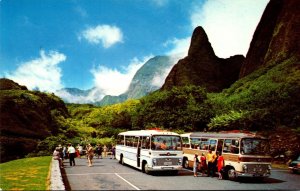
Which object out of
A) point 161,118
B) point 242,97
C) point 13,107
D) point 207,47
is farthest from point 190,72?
point 13,107

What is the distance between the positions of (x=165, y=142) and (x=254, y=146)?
552 centimetres

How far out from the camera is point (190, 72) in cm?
11588

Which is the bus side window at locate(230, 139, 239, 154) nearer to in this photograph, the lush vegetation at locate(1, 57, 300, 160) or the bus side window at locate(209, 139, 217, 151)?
the bus side window at locate(209, 139, 217, 151)

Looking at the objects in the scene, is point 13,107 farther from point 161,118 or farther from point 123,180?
point 123,180

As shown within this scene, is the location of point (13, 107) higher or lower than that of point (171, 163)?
higher

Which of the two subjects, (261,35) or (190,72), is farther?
(190,72)

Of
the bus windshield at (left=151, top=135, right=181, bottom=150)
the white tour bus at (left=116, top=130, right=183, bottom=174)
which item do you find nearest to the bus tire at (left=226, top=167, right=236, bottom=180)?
the white tour bus at (left=116, top=130, right=183, bottom=174)

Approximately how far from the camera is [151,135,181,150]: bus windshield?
2306cm

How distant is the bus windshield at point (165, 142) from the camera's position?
23062 mm

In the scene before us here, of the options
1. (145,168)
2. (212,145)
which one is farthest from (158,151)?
(212,145)

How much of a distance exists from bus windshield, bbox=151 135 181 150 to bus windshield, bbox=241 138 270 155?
4.44 meters

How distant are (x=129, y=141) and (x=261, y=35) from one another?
77575 mm

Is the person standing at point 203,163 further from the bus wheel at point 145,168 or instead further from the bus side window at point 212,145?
the bus wheel at point 145,168

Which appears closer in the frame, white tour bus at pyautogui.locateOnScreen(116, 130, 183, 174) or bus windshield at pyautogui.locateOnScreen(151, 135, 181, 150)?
white tour bus at pyautogui.locateOnScreen(116, 130, 183, 174)
